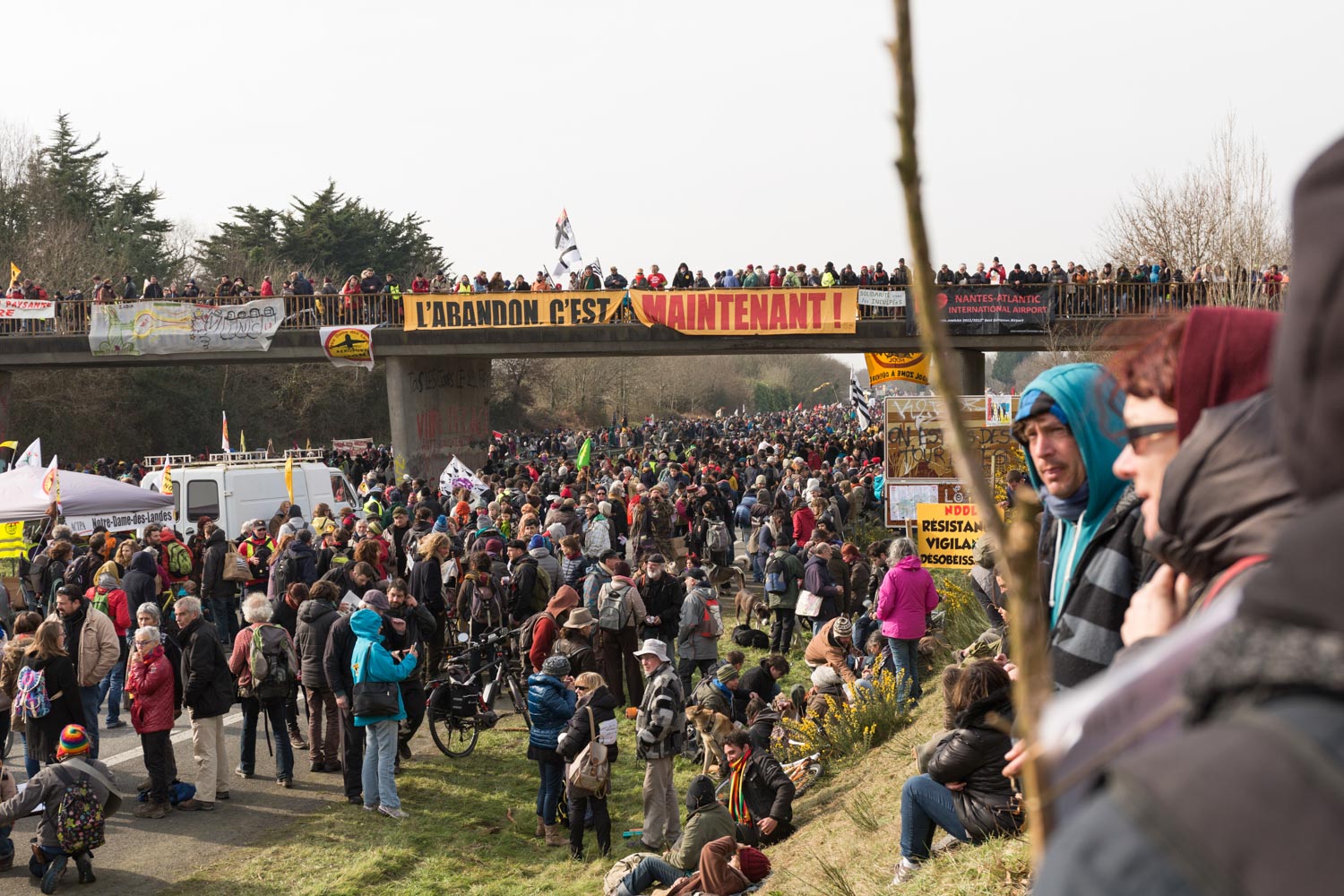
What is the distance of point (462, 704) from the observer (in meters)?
11.9

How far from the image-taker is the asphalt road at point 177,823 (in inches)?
343

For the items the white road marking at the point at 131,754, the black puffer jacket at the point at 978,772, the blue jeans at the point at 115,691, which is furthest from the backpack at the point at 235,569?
the black puffer jacket at the point at 978,772

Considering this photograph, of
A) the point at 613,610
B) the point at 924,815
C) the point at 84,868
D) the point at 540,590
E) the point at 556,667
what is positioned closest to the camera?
the point at 924,815

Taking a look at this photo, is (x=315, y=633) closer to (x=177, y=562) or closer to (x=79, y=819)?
(x=79, y=819)

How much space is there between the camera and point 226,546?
15078mm

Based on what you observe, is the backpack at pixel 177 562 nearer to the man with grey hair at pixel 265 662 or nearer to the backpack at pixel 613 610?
the man with grey hair at pixel 265 662

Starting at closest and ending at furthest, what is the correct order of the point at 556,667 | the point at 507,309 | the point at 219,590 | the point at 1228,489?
the point at 1228,489
the point at 556,667
the point at 219,590
the point at 507,309

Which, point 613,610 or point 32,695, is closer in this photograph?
point 32,695

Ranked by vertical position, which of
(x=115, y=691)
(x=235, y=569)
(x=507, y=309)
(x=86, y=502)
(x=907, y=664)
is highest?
(x=507, y=309)

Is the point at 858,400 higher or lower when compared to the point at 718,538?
higher

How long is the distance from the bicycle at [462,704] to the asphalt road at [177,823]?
1.57 feet

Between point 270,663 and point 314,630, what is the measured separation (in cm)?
43

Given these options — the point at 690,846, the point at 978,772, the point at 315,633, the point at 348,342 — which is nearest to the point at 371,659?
the point at 315,633

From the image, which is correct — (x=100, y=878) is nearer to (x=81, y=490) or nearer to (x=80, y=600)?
(x=80, y=600)
